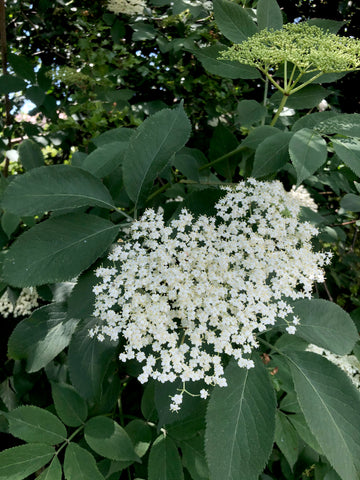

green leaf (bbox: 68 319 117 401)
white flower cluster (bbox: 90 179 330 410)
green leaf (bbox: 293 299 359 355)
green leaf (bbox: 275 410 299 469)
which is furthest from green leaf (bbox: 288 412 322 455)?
green leaf (bbox: 68 319 117 401)

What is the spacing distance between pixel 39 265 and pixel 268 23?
3.04ft

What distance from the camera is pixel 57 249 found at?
0.86m

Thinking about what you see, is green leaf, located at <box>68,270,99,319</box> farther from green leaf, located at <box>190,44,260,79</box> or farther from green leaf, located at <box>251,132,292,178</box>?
green leaf, located at <box>190,44,260,79</box>

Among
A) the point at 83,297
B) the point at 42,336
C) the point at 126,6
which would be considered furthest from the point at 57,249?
the point at 126,6

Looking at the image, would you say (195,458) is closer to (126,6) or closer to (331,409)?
A: (331,409)

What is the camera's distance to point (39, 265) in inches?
32.5

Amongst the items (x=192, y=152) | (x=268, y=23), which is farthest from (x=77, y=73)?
(x=268, y=23)

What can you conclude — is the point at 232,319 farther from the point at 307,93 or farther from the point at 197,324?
the point at 307,93

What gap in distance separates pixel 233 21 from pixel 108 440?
1.24 metres

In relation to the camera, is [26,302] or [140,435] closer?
[140,435]

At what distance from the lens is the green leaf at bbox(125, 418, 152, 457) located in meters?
1.19

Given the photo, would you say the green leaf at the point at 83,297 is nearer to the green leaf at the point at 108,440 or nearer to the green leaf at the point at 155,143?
the green leaf at the point at 155,143

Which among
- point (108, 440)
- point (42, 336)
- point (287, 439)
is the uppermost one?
point (42, 336)

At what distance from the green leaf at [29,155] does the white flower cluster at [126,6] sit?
35.9 inches
